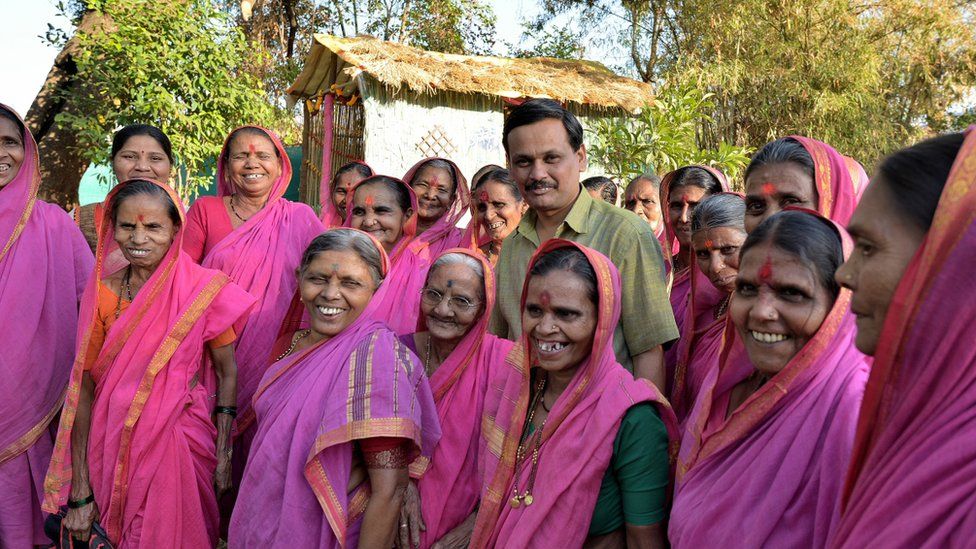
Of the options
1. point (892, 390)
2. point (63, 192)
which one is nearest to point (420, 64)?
point (63, 192)

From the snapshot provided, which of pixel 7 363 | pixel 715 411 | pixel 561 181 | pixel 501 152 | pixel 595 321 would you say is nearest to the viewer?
pixel 715 411

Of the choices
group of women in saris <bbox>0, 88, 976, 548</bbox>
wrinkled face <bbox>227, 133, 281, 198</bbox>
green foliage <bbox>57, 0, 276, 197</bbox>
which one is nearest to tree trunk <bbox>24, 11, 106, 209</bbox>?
green foliage <bbox>57, 0, 276, 197</bbox>

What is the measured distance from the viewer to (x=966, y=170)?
117 centimetres

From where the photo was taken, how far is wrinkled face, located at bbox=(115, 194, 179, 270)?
3154 mm

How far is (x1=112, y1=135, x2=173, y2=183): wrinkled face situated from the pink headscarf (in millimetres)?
1396

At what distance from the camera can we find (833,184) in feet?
7.65

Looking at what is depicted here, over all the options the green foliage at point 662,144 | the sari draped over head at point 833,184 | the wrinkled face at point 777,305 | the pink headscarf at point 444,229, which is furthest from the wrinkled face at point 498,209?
the green foliage at point 662,144

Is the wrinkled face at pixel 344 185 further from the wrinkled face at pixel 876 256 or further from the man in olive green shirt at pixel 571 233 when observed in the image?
the wrinkled face at pixel 876 256

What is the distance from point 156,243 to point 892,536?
2.93 m

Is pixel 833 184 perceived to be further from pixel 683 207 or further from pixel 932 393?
pixel 683 207

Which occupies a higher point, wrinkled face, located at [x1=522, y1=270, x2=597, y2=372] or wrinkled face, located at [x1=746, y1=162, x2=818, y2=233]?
wrinkled face, located at [x1=746, y1=162, x2=818, y2=233]

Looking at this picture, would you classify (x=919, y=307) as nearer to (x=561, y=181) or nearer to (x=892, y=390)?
(x=892, y=390)

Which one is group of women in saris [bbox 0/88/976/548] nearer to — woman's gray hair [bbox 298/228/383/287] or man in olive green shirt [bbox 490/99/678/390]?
woman's gray hair [bbox 298/228/383/287]

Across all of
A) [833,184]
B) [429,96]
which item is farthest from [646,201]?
[429,96]
